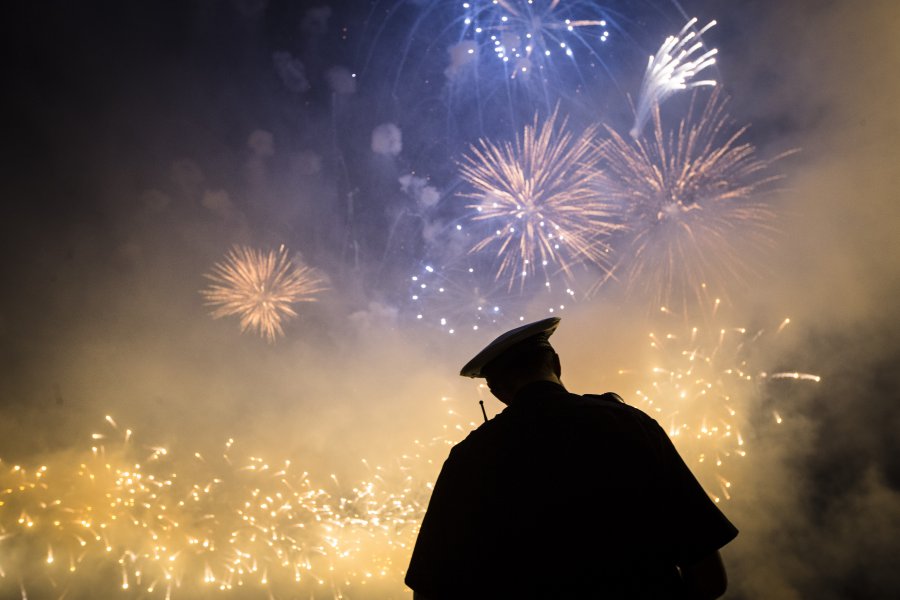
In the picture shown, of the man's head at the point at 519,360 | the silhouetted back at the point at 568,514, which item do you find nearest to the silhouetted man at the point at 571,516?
the silhouetted back at the point at 568,514

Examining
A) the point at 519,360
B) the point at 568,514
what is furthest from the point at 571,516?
the point at 519,360

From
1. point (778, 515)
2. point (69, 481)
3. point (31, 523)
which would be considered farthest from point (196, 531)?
point (778, 515)

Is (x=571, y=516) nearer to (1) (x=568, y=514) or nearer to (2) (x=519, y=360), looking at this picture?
(1) (x=568, y=514)

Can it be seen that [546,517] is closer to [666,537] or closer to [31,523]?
[666,537]

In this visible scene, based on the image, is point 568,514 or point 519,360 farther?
point 519,360

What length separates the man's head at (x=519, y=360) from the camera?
195 cm

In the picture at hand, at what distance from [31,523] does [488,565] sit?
28307mm

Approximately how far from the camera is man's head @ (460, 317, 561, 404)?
195cm

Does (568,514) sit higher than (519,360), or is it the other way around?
(519,360)

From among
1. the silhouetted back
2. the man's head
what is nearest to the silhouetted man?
the silhouetted back

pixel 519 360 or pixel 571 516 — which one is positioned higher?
pixel 519 360

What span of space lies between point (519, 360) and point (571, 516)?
2.43 ft

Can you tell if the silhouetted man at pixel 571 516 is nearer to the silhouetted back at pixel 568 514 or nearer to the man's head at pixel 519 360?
the silhouetted back at pixel 568 514

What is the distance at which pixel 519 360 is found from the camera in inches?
78.5
